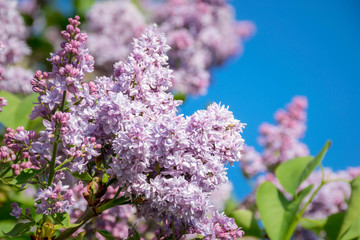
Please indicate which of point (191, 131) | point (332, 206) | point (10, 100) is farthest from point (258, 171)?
point (191, 131)

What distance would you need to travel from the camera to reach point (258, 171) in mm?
2756

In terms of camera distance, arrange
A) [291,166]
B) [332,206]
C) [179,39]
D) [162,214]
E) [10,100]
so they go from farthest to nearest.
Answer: [179,39], [332,206], [291,166], [10,100], [162,214]

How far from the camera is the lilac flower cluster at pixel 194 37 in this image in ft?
10.1

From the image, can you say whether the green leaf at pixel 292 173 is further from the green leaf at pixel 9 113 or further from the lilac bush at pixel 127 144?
the green leaf at pixel 9 113

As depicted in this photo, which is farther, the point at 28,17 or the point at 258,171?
the point at 28,17

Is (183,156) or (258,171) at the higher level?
(258,171)

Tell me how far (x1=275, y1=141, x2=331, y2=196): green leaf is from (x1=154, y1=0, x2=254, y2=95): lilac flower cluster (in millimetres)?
1077

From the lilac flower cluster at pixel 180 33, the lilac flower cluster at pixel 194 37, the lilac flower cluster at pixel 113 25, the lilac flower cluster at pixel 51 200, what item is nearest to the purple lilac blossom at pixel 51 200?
the lilac flower cluster at pixel 51 200

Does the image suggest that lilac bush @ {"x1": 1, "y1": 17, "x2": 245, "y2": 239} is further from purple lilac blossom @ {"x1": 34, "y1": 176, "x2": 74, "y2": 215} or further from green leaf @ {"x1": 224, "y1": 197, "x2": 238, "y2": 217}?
green leaf @ {"x1": 224, "y1": 197, "x2": 238, "y2": 217}

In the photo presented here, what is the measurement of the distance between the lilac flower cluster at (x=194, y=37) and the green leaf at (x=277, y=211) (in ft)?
3.88

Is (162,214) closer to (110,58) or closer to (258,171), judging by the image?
(258,171)

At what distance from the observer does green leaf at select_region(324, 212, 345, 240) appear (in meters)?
1.74

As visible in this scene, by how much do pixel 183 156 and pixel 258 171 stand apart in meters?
1.84

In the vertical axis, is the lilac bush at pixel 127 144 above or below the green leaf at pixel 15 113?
below
